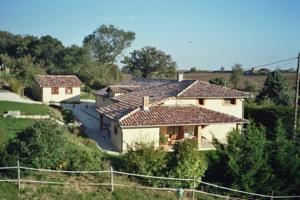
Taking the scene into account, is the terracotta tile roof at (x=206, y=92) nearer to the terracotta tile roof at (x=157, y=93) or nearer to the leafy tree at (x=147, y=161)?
the terracotta tile roof at (x=157, y=93)

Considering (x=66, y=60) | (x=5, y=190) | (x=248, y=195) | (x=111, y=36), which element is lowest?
(x=248, y=195)

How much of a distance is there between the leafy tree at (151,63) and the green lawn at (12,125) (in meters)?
57.2

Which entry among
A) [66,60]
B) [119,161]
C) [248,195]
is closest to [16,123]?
[119,161]

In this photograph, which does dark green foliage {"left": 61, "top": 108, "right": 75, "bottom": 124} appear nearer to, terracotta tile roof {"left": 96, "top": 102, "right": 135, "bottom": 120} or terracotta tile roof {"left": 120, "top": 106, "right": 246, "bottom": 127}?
terracotta tile roof {"left": 96, "top": 102, "right": 135, "bottom": 120}

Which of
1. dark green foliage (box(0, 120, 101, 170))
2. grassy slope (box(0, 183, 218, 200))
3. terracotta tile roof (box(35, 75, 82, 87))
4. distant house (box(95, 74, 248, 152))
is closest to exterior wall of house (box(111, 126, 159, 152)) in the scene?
distant house (box(95, 74, 248, 152))

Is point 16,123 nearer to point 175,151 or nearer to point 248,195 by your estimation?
point 175,151

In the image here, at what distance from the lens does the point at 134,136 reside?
1023 inches

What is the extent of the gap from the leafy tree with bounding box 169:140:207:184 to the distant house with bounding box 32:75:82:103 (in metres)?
38.1

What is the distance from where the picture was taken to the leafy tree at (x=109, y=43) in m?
95.1

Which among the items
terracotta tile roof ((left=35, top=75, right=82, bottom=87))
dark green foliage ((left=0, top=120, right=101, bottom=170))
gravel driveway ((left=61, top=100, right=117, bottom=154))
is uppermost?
terracotta tile roof ((left=35, top=75, right=82, bottom=87))

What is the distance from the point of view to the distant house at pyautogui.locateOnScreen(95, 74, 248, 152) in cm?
2614

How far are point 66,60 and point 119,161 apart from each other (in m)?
66.0

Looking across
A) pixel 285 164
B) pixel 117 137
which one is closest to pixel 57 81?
pixel 117 137

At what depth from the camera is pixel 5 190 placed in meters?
13.4
